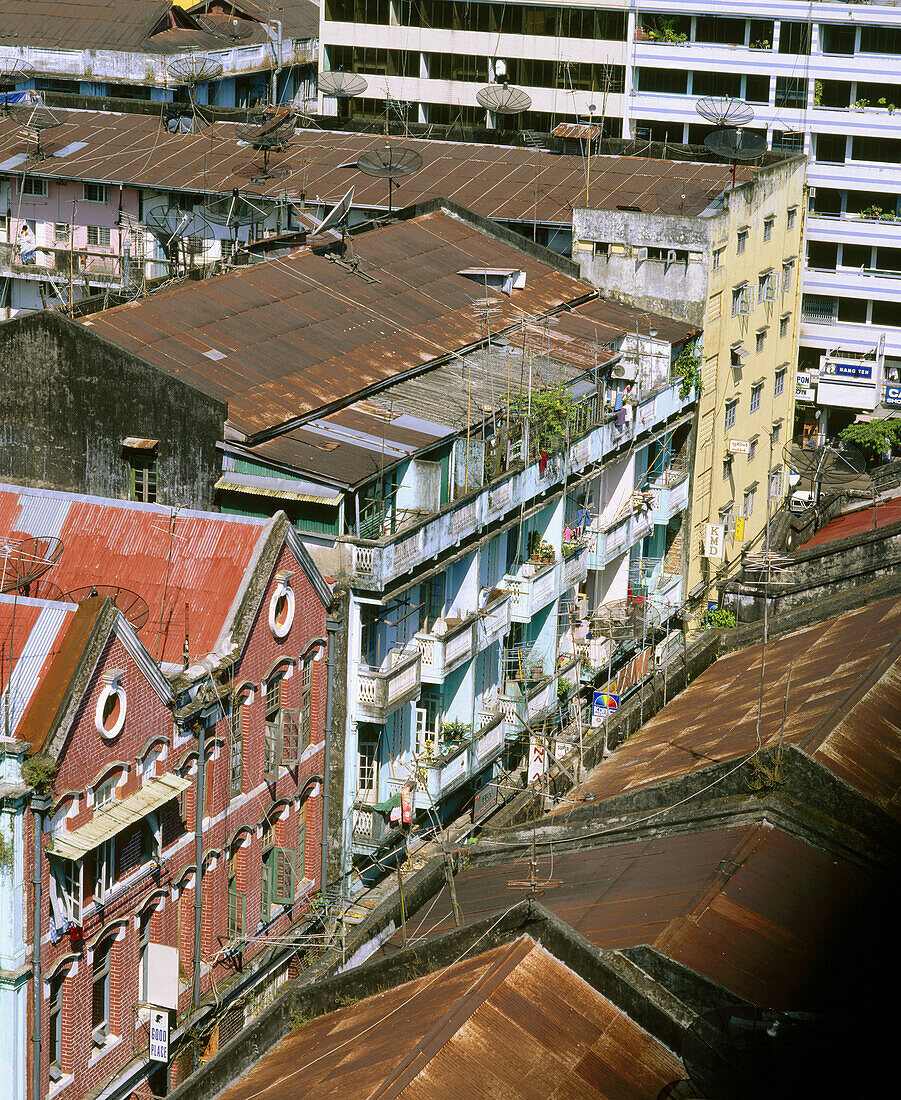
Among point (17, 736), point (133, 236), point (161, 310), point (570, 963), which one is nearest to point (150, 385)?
point (161, 310)

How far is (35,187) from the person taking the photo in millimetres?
85125

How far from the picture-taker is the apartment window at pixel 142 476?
50500 mm

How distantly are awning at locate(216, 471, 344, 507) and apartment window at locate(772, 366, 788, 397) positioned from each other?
4187 cm

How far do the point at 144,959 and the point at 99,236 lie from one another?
50.5 m

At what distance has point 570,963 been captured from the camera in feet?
98.9

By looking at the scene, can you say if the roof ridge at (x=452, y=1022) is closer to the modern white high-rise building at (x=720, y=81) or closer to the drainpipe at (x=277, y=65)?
the modern white high-rise building at (x=720, y=81)

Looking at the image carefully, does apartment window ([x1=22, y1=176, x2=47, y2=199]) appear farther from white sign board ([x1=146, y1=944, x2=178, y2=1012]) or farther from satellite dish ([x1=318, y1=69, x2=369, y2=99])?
white sign board ([x1=146, y1=944, x2=178, y2=1012])

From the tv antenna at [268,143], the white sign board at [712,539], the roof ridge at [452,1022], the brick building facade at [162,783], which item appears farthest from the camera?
the tv antenna at [268,143]

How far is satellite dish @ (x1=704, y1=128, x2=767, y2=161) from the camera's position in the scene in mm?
74625

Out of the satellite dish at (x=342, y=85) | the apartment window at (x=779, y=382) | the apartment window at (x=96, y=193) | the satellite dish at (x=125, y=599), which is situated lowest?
the apartment window at (x=779, y=382)

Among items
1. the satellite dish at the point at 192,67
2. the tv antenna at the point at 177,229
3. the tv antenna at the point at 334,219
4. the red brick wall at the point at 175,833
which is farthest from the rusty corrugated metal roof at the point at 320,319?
the satellite dish at the point at 192,67

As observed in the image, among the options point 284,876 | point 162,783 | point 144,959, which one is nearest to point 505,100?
point 284,876

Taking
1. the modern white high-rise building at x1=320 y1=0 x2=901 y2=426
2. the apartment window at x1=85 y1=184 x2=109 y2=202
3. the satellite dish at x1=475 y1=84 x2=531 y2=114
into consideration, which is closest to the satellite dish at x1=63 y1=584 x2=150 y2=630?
the apartment window at x1=85 y1=184 x2=109 y2=202

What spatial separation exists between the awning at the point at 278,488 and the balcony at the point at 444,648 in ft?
19.7
